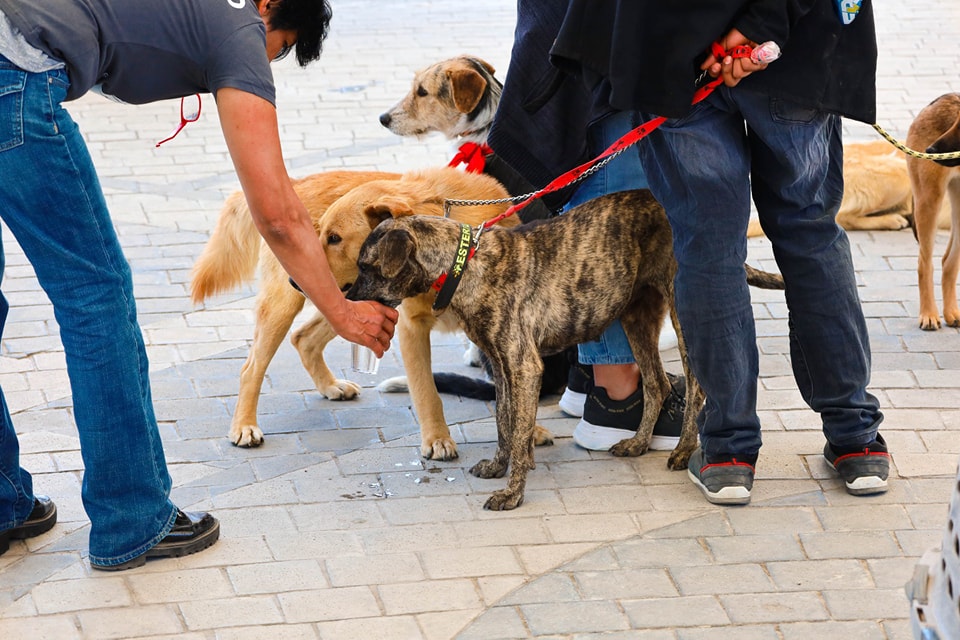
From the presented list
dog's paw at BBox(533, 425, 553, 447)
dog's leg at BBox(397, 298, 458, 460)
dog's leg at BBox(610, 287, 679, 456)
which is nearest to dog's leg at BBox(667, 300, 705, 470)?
dog's leg at BBox(610, 287, 679, 456)

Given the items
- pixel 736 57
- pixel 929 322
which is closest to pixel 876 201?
pixel 929 322

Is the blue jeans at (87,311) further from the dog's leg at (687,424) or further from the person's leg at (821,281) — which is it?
the person's leg at (821,281)

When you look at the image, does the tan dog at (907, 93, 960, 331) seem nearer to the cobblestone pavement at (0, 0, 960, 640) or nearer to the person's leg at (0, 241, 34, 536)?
the cobblestone pavement at (0, 0, 960, 640)

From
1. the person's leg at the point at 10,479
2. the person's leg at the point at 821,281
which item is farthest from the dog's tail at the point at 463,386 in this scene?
the person's leg at the point at 10,479

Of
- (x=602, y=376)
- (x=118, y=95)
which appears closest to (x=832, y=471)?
(x=602, y=376)

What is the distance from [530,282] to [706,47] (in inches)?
40.4

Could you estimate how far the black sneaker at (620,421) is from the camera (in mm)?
4254

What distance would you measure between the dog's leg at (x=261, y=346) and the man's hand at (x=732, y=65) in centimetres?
193

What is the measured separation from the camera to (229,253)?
4656 mm

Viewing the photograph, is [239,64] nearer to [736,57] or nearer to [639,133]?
[639,133]

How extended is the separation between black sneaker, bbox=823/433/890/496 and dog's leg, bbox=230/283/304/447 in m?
2.16

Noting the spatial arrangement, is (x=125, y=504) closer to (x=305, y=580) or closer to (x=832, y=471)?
(x=305, y=580)

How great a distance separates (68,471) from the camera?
421 cm

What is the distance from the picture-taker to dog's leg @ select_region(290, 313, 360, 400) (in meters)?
4.89
